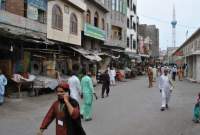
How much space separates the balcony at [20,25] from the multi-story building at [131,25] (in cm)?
3509

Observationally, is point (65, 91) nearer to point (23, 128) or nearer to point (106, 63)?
point (23, 128)

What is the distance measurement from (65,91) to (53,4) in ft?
73.3

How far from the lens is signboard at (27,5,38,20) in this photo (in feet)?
78.0

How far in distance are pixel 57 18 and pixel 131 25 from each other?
3521cm

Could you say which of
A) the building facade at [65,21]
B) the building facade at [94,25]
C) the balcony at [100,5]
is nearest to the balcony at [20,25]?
the building facade at [65,21]

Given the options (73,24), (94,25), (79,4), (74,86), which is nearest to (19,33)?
(74,86)

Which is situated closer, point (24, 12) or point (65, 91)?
point (65, 91)

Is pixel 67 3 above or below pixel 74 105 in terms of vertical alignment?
above

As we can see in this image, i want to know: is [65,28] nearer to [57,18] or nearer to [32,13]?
[57,18]

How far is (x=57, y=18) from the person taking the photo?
2831 centimetres

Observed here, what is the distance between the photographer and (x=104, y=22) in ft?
147

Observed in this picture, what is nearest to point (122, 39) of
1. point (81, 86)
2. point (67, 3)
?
point (67, 3)

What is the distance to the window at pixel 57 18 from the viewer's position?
90.4 feet

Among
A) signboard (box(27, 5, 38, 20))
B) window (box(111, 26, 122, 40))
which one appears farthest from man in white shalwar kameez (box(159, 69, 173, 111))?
window (box(111, 26, 122, 40))
